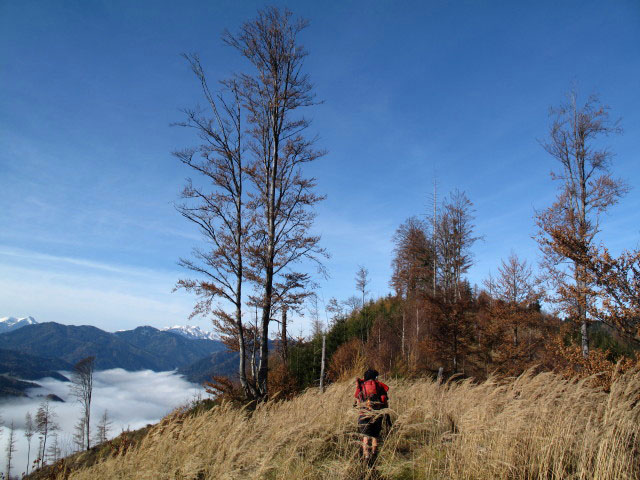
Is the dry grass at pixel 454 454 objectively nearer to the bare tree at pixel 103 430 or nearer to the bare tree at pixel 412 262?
the bare tree at pixel 412 262

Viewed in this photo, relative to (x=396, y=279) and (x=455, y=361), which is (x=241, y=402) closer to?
(x=455, y=361)

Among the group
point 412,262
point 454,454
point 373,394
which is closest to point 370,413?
point 373,394

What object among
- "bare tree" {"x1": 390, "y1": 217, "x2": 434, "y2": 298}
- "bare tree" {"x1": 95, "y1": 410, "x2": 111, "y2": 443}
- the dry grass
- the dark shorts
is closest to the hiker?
the dark shorts

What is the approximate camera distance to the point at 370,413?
14.8 ft

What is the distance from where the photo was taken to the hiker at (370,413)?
15.9ft

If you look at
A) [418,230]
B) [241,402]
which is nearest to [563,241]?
[241,402]

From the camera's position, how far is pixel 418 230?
107 feet

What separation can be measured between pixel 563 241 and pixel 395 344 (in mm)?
16534

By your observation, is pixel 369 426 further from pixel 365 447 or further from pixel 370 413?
pixel 370 413

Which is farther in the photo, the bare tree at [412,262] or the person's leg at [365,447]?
the bare tree at [412,262]

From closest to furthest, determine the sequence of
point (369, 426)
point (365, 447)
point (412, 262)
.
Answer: point (365, 447), point (369, 426), point (412, 262)

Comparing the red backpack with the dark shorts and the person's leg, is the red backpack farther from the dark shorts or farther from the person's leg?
the person's leg

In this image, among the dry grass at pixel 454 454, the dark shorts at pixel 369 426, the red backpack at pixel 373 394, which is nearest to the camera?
the dry grass at pixel 454 454

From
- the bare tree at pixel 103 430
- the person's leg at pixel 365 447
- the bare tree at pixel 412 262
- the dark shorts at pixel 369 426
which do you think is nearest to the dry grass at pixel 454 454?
the person's leg at pixel 365 447
